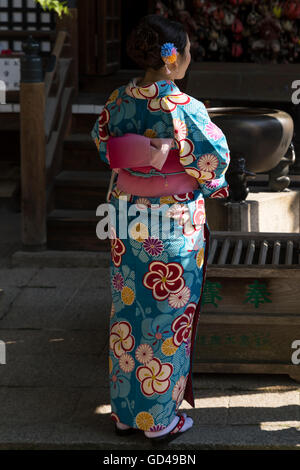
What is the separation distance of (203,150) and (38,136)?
11.7 feet

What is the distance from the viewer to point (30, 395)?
4.58 m

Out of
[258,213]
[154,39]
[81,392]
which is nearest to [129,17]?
[258,213]

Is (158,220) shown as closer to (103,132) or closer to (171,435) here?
(103,132)

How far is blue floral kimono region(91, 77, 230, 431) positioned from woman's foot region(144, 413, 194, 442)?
0.03m

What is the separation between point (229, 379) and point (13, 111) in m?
4.87

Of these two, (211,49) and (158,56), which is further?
(211,49)

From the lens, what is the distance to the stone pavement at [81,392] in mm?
4016

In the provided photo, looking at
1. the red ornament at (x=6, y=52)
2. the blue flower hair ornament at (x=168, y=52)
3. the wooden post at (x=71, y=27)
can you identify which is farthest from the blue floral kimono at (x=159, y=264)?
the red ornament at (x=6, y=52)

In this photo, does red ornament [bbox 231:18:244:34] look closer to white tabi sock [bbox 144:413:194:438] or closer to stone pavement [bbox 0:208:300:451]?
stone pavement [bbox 0:208:300:451]

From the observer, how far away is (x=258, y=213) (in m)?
5.72

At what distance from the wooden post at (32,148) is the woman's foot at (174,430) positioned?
3.48 m
